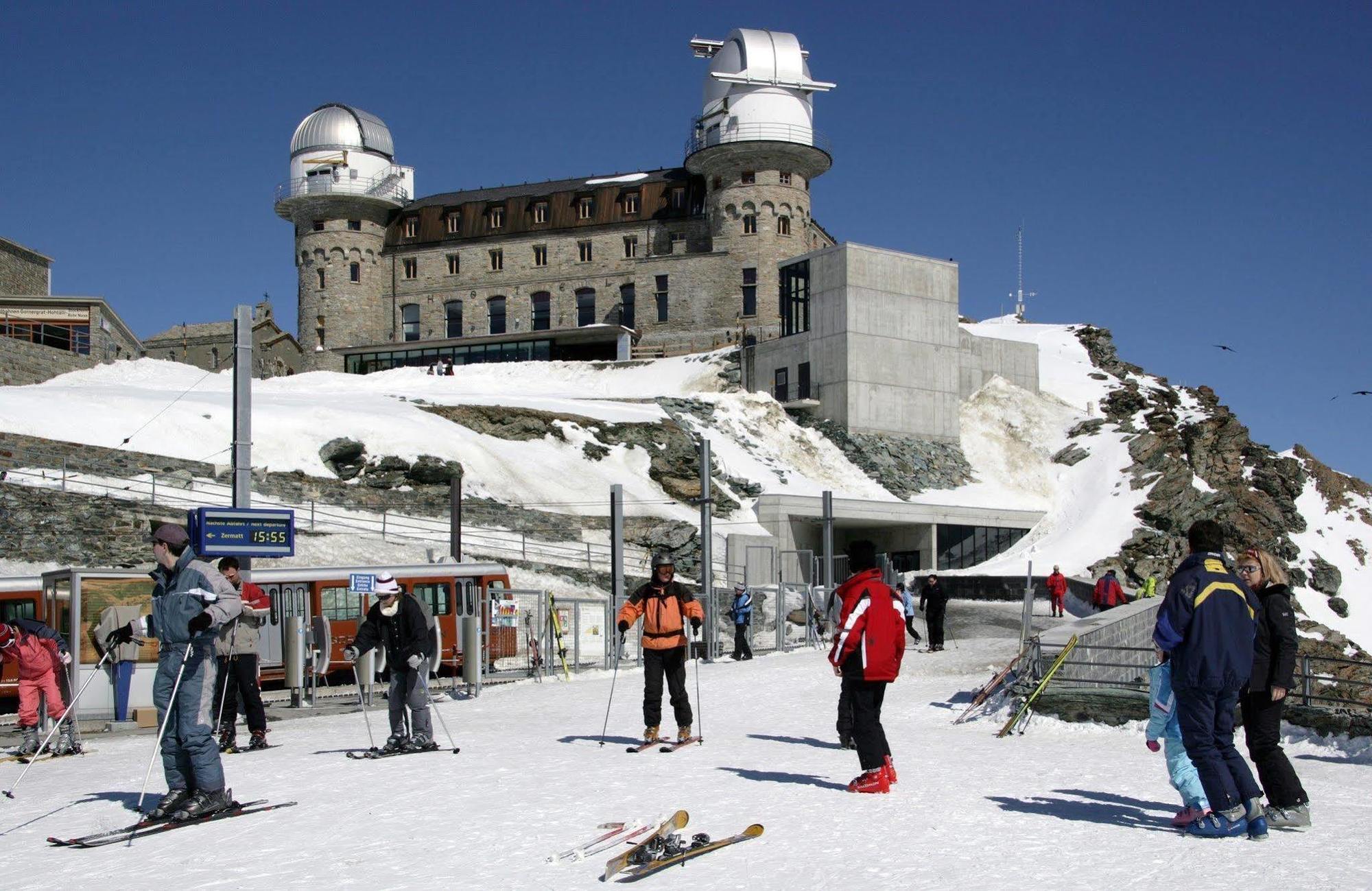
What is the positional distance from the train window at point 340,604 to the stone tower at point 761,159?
47665 millimetres

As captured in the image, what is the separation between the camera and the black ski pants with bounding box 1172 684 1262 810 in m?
7.52

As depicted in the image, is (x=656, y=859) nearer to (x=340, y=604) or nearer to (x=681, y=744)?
(x=681, y=744)

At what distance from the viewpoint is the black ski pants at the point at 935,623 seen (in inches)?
869

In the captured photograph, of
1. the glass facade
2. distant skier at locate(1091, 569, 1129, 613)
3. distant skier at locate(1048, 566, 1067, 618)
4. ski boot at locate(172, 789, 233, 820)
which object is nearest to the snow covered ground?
ski boot at locate(172, 789, 233, 820)

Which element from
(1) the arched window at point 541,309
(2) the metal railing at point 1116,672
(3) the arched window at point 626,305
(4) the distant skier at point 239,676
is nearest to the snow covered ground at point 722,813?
(4) the distant skier at point 239,676

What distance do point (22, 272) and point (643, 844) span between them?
2495 inches

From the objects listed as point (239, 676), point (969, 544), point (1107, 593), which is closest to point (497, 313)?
point (969, 544)

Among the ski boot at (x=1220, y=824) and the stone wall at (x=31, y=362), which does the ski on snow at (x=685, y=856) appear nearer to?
the ski boot at (x=1220, y=824)

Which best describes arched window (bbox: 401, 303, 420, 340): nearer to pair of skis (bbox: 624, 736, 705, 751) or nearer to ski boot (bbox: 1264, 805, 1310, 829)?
pair of skis (bbox: 624, 736, 705, 751)

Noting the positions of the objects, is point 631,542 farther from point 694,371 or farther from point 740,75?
point 740,75

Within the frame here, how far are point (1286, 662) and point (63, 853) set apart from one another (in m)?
6.94

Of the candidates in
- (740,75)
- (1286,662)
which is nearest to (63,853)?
(1286,662)

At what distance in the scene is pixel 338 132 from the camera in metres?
79.6

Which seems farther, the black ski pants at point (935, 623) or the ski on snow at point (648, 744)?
the black ski pants at point (935, 623)
